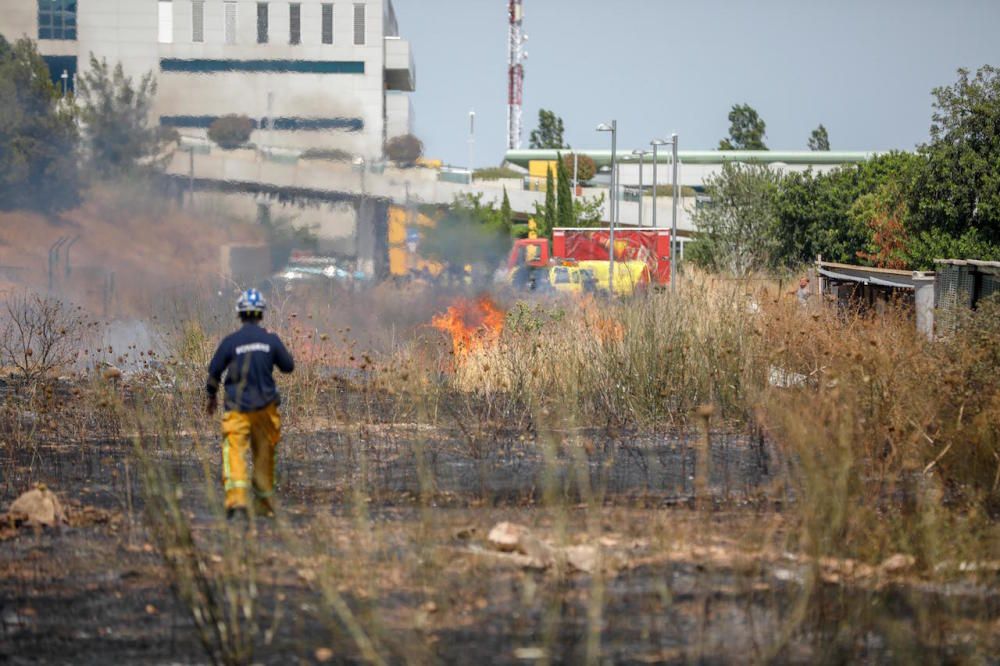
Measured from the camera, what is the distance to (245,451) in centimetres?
1030

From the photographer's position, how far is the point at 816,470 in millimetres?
7941

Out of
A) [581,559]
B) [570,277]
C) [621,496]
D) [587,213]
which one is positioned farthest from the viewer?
[587,213]

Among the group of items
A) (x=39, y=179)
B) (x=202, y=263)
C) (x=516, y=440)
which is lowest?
(x=516, y=440)

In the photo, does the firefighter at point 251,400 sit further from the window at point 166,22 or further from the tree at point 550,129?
the tree at point 550,129

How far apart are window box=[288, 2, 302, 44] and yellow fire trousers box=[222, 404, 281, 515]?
1661 cm

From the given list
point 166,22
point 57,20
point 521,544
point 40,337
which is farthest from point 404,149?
point 521,544

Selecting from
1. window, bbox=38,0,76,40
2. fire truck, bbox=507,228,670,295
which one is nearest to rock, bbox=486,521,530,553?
window, bbox=38,0,76,40

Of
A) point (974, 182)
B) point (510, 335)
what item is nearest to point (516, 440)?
point (510, 335)

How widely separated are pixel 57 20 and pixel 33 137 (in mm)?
2372

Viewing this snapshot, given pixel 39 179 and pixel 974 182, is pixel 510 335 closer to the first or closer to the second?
pixel 39 179

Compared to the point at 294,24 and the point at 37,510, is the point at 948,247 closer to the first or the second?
the point at 294,24

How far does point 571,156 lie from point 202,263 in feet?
239

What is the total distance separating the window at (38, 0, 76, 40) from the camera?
26.1m

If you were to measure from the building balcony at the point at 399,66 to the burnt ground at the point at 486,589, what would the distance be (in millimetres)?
→ 21857
